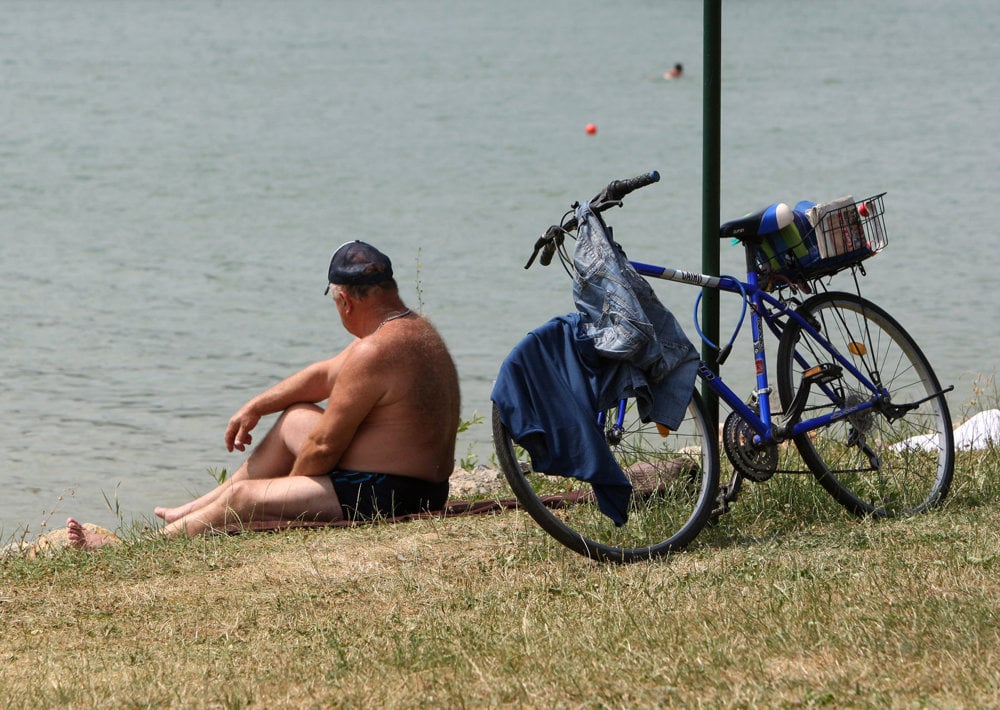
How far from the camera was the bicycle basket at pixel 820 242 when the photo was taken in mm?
5215

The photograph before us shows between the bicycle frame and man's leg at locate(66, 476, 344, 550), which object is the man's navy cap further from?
the bicycle frame

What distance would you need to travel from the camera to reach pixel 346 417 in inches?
220

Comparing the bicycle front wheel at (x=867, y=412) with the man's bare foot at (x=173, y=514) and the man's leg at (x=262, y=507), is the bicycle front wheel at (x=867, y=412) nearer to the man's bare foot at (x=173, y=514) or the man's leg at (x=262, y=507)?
the man's leg at (x=262, y=507)

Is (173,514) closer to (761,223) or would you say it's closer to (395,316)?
(395,316)

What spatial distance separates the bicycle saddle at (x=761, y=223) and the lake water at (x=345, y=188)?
3785mm

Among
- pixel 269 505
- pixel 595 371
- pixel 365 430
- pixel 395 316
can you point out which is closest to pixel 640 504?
pixel 595 371

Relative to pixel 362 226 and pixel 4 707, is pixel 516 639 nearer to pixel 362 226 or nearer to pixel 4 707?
pixel 4 707

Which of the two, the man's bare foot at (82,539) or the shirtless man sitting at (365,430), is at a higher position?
the shirtless man sitting at (365,430)

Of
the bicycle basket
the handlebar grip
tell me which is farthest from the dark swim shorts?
the bicycle basket

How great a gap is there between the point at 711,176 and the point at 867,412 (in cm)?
112

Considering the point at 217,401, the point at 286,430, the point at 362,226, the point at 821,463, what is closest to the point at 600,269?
the point at 821,463

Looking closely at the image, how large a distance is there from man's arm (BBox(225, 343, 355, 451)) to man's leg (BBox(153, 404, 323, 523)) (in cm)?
5

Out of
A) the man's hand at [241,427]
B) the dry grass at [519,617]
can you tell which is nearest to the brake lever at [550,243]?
the dry grass at [519,617]

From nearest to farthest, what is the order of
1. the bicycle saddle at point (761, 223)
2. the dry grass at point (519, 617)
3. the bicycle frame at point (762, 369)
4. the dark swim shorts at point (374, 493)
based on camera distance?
the dry grass at point (519, 617) → the bicycle frame at point (762, 369) → the bicycle saddle at point (761, 223) → the dark swim shorts at point (374, 493)
